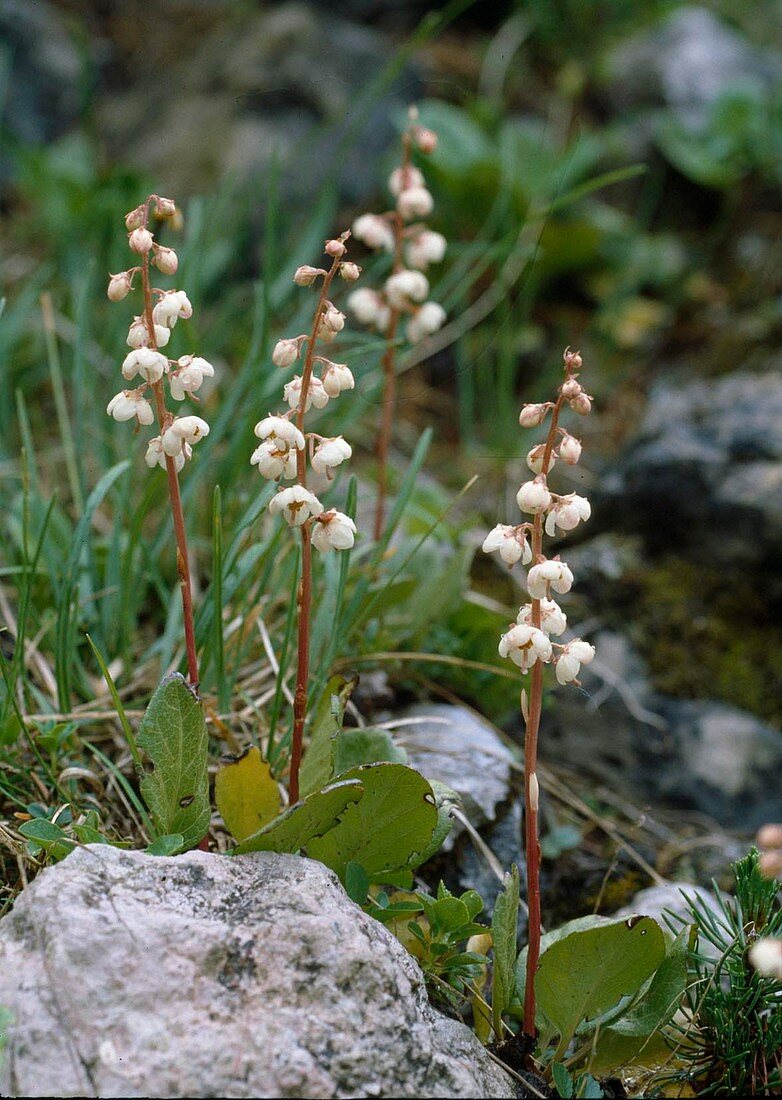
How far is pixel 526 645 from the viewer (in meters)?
1.44

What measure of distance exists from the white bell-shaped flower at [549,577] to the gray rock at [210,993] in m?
0.54

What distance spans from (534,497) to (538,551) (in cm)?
10

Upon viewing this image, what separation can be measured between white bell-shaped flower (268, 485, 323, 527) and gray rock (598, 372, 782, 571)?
5.74 feet

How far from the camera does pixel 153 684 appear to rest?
224cm

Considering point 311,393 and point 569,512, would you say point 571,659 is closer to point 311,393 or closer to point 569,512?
point 569,512

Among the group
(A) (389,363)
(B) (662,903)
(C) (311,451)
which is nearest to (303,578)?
(C) (311,451)

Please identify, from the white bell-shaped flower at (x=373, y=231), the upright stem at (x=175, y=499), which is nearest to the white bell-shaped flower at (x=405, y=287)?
the white bell-shaped flower at (x=373, y=231)

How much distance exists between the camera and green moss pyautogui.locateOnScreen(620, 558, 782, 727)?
2746mm

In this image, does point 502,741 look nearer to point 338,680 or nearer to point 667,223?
point 338,680

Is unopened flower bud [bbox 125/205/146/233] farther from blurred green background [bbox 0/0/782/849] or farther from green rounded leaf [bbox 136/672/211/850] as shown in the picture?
green rounded leaf [bbox 136/672/211/850]

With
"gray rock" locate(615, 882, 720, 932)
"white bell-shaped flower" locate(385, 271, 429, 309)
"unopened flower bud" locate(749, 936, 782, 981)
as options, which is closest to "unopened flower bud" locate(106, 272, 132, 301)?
"white bell-shaped flower" locate(385, 271, 429, 309)

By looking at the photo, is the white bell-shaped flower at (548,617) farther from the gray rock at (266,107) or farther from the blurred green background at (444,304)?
the gray rock at (266,107)

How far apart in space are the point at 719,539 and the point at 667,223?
6.79 ft

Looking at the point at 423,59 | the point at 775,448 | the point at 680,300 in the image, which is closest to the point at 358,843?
the point at 775,448
